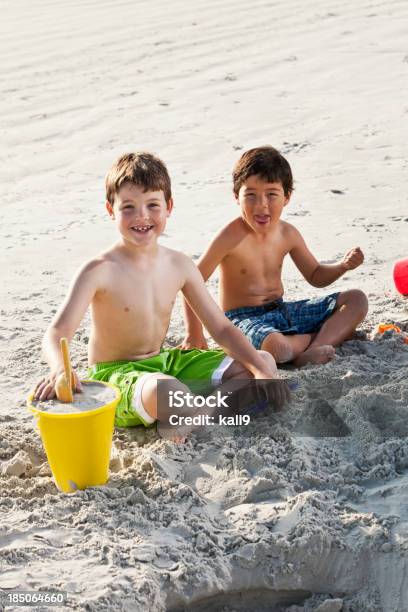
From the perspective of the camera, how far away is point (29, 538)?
2324 millimetres

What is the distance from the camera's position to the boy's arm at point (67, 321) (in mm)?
2512

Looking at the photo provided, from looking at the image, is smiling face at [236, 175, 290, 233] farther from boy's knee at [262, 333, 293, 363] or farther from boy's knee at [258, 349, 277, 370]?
boy's knee at [258, 349, 277, 370]

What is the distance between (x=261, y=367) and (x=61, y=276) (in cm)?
136

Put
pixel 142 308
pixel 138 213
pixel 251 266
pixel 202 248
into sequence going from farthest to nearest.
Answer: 1. pixel 202 248
2. pixel 251 266
3. pixel 142 308
4. pixel 138 213

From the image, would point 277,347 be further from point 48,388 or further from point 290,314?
point 48,388

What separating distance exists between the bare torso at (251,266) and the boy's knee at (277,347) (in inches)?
10.8

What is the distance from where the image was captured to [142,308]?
303 cm

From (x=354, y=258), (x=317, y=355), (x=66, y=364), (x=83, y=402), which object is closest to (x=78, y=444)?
(x=83, y=402)

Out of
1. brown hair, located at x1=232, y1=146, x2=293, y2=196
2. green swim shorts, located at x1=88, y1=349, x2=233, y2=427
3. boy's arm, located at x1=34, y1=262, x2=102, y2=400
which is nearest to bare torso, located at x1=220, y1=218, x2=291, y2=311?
brown hair, located at x1=232, y1=146, x2=293, y2=196

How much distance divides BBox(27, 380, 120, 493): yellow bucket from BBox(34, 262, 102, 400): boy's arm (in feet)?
0.26

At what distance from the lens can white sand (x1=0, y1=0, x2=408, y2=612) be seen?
2.28 metres

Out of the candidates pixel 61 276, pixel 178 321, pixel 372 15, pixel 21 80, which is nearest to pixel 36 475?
pixel 178 321

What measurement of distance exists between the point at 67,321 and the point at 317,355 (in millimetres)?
911

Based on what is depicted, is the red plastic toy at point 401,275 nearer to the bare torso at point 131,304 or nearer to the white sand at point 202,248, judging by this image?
the white sand at point 202,248
